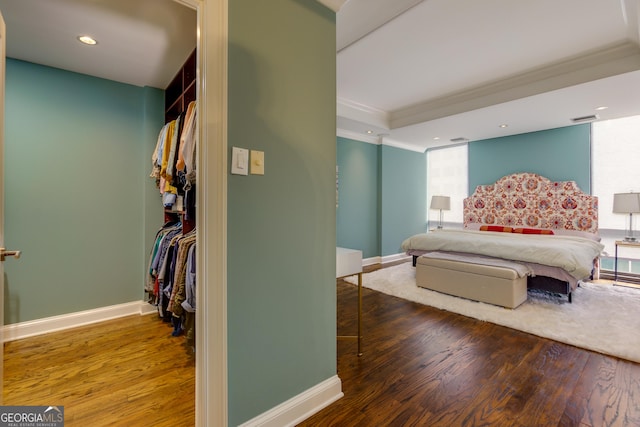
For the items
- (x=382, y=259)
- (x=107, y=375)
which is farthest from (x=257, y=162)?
(x=382, y=259)

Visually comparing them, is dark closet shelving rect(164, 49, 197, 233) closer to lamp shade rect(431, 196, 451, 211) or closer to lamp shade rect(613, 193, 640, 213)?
lamp shade rect(431, 196, 451, 211)

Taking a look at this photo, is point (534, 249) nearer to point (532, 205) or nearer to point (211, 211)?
point (532, 205)

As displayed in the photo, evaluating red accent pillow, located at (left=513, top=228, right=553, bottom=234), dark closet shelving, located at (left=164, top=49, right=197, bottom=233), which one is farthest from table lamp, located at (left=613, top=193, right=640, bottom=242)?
dark closet shelving, located at (left=164, top=49, right=197, bottom=233)

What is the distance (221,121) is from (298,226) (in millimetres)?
638

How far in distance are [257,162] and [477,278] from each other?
3.00 meters

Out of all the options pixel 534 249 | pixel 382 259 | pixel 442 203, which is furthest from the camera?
pixel 442 203

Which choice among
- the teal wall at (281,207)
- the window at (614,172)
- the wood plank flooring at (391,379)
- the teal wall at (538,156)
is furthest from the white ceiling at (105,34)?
the window at (614,172)

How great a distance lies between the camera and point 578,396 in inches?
66.6

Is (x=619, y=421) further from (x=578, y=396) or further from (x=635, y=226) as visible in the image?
(x=635, y=226)

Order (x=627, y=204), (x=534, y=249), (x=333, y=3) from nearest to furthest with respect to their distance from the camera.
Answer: (x=333, y=3) → (x=534, y=249) → (x=627, y=204)

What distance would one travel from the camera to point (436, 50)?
9.27 ft

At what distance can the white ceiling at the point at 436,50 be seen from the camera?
186cm

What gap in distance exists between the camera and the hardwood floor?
5.10 ft

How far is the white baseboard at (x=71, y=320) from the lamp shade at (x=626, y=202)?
602cm
